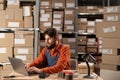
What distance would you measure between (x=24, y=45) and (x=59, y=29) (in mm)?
944

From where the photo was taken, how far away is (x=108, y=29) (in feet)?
16.7

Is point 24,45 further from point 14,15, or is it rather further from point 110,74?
point 110,74

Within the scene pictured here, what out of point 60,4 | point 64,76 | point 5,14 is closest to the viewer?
point 64,76

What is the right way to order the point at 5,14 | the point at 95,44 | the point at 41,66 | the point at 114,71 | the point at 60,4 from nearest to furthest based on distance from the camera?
the point at 41,66 < the point at 114,71 < the point at 5,14 < the point at 60,4 < the point at 95,44

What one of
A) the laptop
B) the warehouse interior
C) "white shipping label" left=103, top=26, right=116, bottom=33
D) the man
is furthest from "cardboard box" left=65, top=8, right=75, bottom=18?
the laptop

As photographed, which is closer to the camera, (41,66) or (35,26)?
(41,66)

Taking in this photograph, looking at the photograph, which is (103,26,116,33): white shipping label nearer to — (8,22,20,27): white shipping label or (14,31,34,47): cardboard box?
(14,31,34,47): cardboard box

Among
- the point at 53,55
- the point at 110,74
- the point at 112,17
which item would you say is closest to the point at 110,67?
the point at 110,74

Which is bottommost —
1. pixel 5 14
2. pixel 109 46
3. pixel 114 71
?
pixel 114 71

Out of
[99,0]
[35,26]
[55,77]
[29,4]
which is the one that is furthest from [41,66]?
[99,0]

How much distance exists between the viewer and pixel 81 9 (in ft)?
23.8

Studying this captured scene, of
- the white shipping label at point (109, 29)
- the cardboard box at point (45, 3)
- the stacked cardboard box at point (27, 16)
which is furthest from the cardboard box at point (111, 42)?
the cardboard box at point (45, 3)

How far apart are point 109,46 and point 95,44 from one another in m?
2.06

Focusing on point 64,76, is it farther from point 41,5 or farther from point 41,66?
point 41,5
